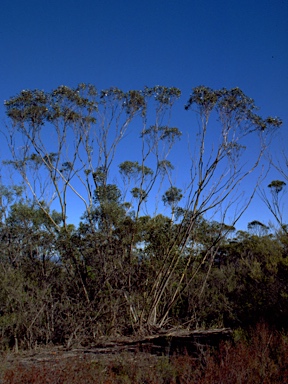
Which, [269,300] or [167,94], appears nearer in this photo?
[269,300]

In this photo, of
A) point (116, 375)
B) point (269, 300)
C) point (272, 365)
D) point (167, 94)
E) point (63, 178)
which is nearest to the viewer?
point (272, 365)

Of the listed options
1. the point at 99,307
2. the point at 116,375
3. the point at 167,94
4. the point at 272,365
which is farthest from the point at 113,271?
the point at 167,94

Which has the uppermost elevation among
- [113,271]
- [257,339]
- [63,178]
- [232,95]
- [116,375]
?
[232,95]

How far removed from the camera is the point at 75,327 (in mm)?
8781

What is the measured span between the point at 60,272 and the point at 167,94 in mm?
6749

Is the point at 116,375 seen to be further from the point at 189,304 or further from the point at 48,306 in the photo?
the point at 189,304

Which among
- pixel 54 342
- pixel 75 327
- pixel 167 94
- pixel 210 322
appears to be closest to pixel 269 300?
pixel 210 322

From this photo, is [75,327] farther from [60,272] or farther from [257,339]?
[257,339]

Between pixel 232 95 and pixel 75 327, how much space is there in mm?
8368

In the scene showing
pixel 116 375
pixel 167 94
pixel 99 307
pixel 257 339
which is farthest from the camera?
pixel 167 94

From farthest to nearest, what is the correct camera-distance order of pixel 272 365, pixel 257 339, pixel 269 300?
pixel 269 300
pixel 257 339
pixel 272 365

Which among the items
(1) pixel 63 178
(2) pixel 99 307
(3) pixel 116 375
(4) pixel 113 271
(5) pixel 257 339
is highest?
(1) pixel 63 178

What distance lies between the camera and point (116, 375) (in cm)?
532

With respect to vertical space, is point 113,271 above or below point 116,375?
above
